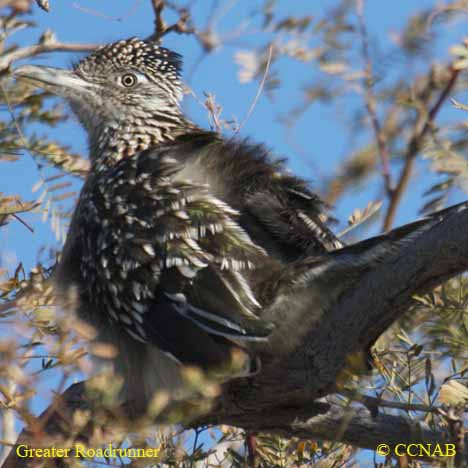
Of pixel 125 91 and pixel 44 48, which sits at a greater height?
pixel 125 91

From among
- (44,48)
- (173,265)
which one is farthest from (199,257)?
(44,48)

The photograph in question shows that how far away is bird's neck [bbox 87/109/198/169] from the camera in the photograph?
532cm

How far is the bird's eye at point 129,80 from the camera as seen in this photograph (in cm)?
568

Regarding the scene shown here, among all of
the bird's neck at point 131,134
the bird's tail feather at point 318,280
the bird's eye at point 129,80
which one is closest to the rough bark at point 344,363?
the bird's tail feather at point 318,280

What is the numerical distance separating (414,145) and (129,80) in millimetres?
2480

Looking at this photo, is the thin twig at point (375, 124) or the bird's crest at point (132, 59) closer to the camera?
the thin twig at point (375, 124)

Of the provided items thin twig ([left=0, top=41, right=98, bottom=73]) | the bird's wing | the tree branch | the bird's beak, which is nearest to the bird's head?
the bird's beak

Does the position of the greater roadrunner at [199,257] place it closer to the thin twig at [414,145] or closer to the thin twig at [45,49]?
the thin twig at [45,49]

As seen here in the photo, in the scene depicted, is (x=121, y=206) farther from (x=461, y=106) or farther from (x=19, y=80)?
(x=461, y=106)

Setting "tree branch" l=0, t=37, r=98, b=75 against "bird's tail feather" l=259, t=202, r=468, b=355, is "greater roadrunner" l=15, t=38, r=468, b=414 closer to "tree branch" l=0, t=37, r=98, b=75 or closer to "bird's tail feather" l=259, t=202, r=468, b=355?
"bird's tail feather" l=259, t=202, r=468, b=355

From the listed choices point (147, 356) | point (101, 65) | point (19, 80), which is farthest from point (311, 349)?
point (101, 65)

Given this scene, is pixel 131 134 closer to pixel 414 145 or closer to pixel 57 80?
pixel 57 80

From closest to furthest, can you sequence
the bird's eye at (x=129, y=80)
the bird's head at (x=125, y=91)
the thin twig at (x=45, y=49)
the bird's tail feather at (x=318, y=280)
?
the bird's tail feather at (x=318, y=280)
the thin twig at (x=45, y=49)
the bird's head at (x=125, y=91)
the bird's eye at (x=129, y=80)

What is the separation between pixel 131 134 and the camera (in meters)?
5.46
